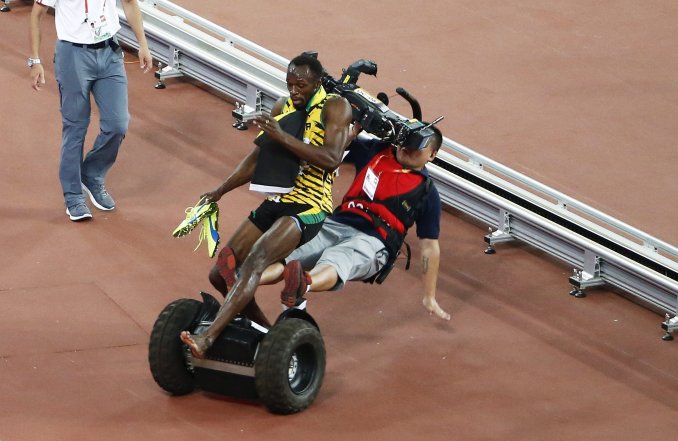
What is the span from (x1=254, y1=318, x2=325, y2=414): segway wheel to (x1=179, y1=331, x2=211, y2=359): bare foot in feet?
0.91

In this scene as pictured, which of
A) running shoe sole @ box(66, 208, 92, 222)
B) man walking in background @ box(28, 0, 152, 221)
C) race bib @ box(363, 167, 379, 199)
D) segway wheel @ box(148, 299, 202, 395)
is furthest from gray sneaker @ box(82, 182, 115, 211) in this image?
segway wheel @ box(148, 299, 202, 395)

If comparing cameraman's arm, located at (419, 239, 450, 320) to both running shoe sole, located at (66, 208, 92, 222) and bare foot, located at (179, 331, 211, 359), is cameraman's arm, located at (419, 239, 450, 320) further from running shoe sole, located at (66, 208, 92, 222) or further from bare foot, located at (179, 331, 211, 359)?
running shoe sole, located at (66, 208, 92, 222)

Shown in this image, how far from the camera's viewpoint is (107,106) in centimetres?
961

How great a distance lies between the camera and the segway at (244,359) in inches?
293

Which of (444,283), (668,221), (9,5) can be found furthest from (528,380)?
(9,5)

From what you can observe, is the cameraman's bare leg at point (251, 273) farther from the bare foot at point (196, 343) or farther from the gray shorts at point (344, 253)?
the gray shorts at point (344, 253)

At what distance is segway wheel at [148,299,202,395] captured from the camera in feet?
24.9

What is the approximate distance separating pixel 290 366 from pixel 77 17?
311cm

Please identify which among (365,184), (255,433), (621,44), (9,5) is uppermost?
(621,44)

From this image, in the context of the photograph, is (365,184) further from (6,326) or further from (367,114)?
(6,326)

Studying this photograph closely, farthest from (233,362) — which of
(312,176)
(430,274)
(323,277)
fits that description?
(430,274)

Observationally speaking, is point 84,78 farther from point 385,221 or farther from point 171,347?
point 171,347

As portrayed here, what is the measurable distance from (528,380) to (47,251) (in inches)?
127

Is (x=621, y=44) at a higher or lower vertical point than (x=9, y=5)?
higher
